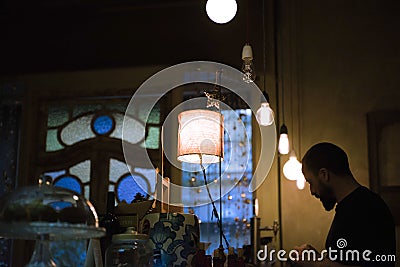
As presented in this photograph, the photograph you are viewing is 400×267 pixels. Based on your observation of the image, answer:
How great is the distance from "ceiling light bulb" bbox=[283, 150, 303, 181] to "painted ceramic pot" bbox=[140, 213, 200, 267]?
2447 mm

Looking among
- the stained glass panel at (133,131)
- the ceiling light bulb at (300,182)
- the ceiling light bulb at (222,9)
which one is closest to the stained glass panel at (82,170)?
the stained glass panel at (133,131)

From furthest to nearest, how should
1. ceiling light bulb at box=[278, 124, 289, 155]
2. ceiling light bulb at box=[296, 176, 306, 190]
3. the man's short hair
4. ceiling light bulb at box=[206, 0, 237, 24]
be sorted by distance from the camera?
1. ceiling light bulb at box=[296, 176, 306, 190]
2. ceiling light bulb at box=[278, 124, 289, 155]
3. the man's short hair
4. ceiling light bulb at box=[206, 0, 237, 24]

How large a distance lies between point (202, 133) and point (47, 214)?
4.01 ft

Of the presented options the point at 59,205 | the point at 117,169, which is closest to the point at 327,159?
the point at 117,169

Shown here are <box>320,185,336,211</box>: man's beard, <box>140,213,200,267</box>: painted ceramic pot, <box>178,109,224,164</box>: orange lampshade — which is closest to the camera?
<box>140,213,200,267</box>: painted ceramic pot

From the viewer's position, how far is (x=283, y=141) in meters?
4.31

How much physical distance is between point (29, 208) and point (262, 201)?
336 centimetres

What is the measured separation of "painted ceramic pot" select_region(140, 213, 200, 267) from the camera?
191 centimetres

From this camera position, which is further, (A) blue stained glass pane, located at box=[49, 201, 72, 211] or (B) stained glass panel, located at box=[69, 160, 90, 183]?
(B) stained glass panel, located at box=[69, 160, 90, 183]

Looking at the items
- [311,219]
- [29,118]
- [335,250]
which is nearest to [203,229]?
[311,219]

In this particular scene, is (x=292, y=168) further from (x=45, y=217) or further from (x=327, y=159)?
(x=45, y=217)

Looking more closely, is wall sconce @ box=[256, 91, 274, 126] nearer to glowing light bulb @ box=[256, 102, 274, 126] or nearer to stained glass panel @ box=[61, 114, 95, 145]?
glowing light bulb @ box=[256, 102, 274, 126]

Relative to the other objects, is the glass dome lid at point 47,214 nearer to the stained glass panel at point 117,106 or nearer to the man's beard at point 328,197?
the man's beard at point 328,197

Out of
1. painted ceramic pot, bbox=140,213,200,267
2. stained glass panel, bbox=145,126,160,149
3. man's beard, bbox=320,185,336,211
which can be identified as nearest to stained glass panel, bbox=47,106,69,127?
stained glass panel, bbox=145,126,160,149
